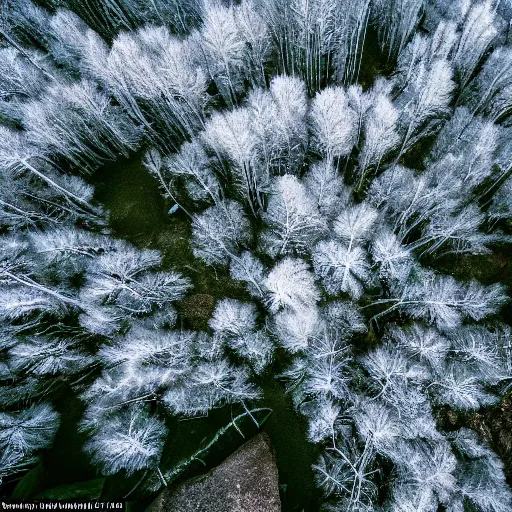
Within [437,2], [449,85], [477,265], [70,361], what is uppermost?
[437,2]

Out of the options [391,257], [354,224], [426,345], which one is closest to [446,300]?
[426,345]

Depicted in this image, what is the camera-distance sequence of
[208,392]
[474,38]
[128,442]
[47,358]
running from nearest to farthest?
1. [128,442]
2. [208,392]
3. [47,358]
4. [474,38]

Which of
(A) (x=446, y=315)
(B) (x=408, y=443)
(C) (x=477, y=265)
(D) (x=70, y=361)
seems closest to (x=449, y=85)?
(C) (x=477, y=265)

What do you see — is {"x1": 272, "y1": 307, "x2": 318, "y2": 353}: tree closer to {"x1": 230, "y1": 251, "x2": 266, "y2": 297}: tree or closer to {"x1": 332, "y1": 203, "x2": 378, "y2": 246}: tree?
{"x1": 230, "y1": 251, "x2": 266, "y2": 297}: tree

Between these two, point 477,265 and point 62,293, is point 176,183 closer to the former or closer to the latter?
point 62,293

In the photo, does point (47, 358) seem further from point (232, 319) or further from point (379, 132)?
point (379, 132)

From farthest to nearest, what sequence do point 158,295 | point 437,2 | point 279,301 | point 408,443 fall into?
point 437,2
point 158,295
point 279,301
point 408,443

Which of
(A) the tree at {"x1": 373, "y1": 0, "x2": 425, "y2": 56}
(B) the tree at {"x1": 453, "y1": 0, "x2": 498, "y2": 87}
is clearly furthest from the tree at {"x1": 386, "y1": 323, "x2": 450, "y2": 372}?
(A) the tree at {"x1": 373, "y1": 0, "x2": 425, "y2": 56}

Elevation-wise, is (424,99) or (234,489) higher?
(424,99)
